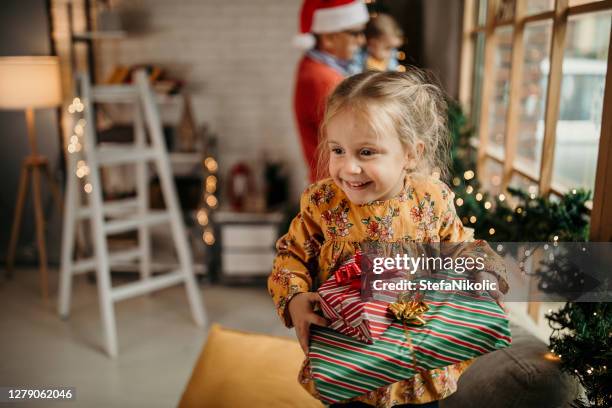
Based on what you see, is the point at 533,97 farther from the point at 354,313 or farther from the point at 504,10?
the point at 354,313

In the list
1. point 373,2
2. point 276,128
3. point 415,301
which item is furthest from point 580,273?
point 276,128

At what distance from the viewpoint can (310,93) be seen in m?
2.39

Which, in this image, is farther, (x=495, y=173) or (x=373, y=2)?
(x=373, y=2)

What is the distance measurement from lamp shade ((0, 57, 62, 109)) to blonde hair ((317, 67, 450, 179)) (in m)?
2.41

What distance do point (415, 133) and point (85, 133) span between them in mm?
1993

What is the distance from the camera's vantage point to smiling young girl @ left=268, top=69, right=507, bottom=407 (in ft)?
3.36

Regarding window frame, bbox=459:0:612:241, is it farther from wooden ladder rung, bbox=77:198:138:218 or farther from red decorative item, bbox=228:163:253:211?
wooden ladder rung, bbox=77:198:138:218

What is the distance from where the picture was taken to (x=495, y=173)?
268 cm

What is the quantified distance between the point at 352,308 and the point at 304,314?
4.5 inches

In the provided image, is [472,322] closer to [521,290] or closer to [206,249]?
[521,290]

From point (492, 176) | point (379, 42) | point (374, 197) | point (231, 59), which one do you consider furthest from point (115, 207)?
point (374, 197)

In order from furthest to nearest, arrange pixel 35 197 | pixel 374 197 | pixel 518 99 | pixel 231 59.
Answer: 1. pixel 231 59
2. pixel 35 197
3. pixel 518 99
4. pixel 374 197

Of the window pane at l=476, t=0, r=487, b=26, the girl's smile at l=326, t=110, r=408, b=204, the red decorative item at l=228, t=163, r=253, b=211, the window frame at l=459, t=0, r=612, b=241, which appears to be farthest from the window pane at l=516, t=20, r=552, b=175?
the red decorative item at l=228, t=163, r=253, b=211

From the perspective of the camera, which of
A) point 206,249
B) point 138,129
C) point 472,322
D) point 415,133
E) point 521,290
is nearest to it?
point 472,322
